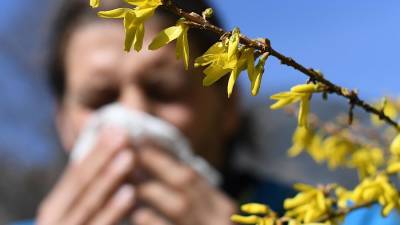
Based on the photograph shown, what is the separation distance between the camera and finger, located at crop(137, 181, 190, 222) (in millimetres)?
1204

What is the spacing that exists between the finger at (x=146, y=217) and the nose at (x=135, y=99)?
228 mm

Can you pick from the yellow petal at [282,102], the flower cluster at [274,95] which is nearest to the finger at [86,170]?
the flower cluster at [274,95]

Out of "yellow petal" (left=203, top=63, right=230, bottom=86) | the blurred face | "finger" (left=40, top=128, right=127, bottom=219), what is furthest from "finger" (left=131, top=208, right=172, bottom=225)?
"yellow petal" (left=203, top=63, right=230, bottom=86)

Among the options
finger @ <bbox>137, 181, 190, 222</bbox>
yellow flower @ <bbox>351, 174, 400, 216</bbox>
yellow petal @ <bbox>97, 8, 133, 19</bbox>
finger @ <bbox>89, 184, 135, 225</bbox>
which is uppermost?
finger @ <bbox>137, 181, 190, 222</bbox>

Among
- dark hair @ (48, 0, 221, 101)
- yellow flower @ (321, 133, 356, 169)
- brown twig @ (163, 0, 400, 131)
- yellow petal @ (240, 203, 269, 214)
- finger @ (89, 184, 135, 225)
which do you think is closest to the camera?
brown twig @ (163, 0, 400, 131)

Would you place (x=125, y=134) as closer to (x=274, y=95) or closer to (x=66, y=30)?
(x=66, y=30)

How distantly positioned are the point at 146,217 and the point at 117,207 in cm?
6

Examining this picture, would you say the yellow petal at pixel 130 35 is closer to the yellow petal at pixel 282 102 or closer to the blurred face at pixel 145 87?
the yellow petal at pixel 282 102

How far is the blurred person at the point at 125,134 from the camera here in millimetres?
1210

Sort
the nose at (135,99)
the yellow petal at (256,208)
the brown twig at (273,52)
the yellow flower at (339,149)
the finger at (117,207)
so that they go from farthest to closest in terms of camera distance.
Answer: the nose at (135,99), the finger at (117,207), the yellow flower at (339,149), the yellow petal at (256,208), the brown twig at (273,52)

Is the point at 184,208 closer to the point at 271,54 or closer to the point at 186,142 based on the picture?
the point at 186,142

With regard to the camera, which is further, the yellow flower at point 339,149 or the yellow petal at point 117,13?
the yellow flower at point 339,149

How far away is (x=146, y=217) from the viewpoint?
47.3 inches

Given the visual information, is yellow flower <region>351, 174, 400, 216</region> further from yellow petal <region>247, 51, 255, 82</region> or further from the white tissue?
the white tissue
